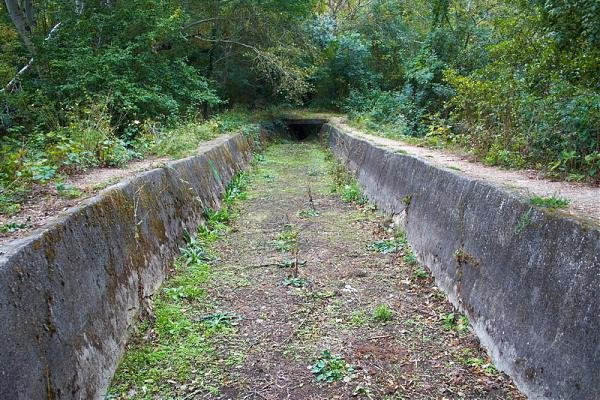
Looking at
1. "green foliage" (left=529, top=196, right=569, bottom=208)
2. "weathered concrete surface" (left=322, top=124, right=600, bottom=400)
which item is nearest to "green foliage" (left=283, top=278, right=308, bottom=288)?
"weathered concrete surface" (left=322, top=124, right=600, bottom=400)

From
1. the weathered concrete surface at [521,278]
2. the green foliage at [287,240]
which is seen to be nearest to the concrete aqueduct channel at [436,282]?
the weathered concrete surface at [521,278]

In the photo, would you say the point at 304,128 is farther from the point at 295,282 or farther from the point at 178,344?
the point at 178,344

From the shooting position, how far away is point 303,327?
4543 millimetres

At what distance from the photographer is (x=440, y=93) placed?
15.8 metres

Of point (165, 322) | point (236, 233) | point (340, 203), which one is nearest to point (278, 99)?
point (340, 203)

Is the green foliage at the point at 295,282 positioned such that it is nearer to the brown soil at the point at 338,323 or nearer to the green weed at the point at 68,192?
the brown soil at the point at 338,323

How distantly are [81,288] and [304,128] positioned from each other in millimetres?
22461

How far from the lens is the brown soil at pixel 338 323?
142 inches

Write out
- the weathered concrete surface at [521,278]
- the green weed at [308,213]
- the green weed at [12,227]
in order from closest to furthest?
the weathered concrete surface at [521,278], the green weed at [12,227], the green weed at [308,213]

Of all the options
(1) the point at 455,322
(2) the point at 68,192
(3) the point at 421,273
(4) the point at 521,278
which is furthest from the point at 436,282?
(2) the point at 68,192

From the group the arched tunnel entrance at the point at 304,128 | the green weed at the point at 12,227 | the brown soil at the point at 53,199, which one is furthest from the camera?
the arched tunnel entrance at the point at 304,128

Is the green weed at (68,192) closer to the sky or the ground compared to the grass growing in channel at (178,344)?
closer to the sky

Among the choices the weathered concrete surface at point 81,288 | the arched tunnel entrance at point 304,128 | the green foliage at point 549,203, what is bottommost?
the arched tunnel entrance at point 304,128

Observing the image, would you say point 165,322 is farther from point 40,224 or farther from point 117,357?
point 40,224
